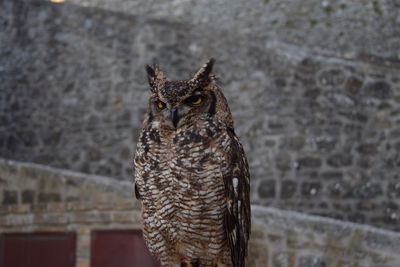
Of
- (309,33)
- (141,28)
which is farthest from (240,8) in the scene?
(141,28)

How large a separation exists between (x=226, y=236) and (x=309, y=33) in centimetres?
720

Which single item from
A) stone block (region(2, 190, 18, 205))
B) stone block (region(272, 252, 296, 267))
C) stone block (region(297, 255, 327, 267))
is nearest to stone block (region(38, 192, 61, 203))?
stone block (region(2, 190, 18, 205))

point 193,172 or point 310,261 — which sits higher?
point 193,172

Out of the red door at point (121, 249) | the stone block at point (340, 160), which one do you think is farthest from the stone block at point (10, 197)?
the stone block at point (340, 160)

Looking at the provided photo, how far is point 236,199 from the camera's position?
3408 mm

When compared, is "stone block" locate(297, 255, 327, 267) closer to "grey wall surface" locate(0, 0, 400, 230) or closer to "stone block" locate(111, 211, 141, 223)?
"stone block" locate(111, 211, 141, 223)

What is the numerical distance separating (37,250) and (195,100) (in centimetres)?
408

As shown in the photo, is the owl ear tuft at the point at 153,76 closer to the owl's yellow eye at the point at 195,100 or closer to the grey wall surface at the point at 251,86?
the owl's yellow eye at the point at 195,100

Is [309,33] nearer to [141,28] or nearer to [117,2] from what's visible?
[141,28]

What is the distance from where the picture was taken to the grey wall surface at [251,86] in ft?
27.1

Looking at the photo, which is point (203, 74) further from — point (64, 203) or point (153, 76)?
point (64, 203)

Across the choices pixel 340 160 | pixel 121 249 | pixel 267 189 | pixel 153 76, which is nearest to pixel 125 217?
pixel 121 249

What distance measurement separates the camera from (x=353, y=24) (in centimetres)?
989

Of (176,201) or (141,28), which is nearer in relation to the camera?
(176,201)
